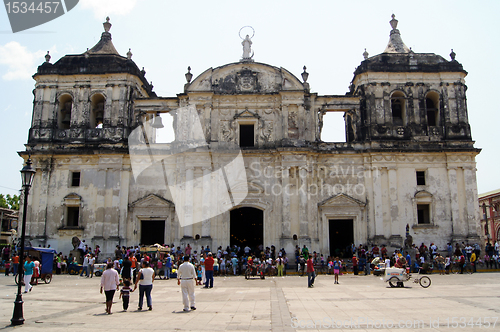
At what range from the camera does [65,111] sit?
1158 inches

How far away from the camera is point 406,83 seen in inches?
1113

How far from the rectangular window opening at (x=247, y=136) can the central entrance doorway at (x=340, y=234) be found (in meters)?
7.37

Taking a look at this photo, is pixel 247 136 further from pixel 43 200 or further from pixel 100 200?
pixel 43 200

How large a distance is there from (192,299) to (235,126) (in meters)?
17.7

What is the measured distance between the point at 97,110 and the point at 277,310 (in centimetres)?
2386

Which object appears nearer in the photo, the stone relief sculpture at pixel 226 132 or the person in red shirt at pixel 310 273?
the person in red shirt at pixel 310 273

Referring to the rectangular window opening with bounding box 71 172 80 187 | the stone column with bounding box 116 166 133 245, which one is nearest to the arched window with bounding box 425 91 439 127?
the stone column with bounding box 116 166 133 245

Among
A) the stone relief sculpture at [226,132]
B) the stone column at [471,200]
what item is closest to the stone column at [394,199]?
the stone column at [471,200]

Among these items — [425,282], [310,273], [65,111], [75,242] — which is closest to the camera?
[425,282]

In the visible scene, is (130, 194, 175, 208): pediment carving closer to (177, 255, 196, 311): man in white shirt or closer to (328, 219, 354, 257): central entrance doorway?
(328, 219, 354, 257): central entrance doorway

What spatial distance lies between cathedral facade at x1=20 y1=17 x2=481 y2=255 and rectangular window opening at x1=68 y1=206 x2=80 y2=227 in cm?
7

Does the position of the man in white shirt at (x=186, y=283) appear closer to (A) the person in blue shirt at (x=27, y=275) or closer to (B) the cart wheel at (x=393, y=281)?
(A) the person in blue shirt at (x=27, y=275)

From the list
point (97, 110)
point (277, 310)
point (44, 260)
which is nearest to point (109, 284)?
point (277, 310)

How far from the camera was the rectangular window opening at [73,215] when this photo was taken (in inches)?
1085
